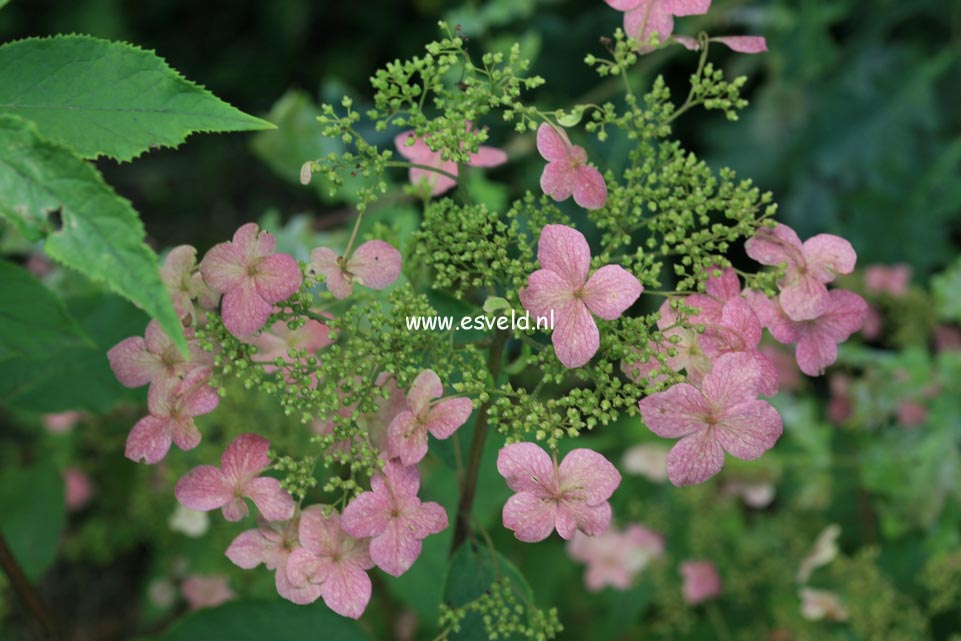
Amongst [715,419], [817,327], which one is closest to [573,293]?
[715,419]

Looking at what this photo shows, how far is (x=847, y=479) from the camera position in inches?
77.7

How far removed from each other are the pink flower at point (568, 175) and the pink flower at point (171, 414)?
0.37m

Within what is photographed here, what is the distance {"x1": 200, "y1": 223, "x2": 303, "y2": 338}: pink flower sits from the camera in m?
0.82

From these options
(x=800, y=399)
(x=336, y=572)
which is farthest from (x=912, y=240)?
(x=336, y=572)

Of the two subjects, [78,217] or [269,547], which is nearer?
[78,217]

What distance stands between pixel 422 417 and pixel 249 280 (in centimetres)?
19

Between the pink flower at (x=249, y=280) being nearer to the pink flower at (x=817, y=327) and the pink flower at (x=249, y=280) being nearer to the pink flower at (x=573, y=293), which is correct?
the pink flower at (x=573, y=293)

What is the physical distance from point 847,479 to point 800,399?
1.08 feet

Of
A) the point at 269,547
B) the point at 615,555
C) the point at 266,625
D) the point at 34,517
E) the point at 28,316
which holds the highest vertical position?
the point at 28,316

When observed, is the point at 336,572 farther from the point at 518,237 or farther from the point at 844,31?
the point at 844,31

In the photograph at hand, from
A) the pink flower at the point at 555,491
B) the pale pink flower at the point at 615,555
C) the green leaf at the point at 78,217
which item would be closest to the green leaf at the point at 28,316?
the green leaf at the point at 78,217

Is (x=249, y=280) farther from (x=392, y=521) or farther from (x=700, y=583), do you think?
(x=700, y=583)

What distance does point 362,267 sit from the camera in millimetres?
880

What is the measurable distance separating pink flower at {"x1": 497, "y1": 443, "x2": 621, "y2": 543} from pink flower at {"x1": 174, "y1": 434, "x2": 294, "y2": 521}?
0.70 ft
